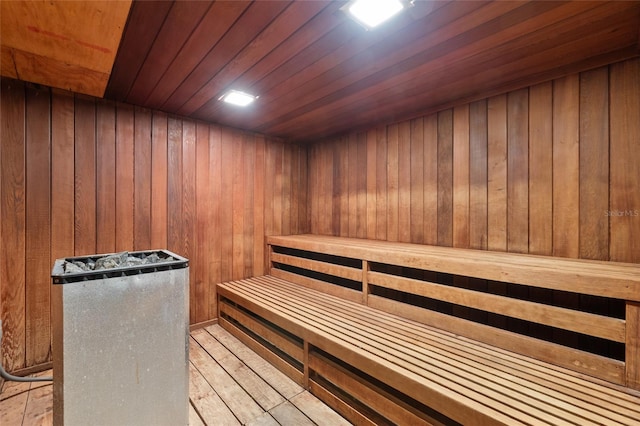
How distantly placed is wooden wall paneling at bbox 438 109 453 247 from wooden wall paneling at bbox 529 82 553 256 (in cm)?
53

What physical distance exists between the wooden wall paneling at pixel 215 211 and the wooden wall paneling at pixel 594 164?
2.84 metres

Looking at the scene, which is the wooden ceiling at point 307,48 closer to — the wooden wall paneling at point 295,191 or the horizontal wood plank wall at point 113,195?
the horizontal wood plank wall at point 113,195

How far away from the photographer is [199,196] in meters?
2.67

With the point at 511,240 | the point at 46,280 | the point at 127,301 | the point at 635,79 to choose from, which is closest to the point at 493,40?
the point at 635,79

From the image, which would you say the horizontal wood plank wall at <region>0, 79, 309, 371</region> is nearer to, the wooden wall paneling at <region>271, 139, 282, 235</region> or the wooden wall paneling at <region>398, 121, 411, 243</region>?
the wooden wall paneling at <region>271, 139, 282, 235</region>

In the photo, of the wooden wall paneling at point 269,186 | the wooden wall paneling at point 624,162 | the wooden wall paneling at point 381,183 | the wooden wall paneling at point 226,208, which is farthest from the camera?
the wooden wall paneling at point 269,186

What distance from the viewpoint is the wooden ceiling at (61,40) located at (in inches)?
47.9

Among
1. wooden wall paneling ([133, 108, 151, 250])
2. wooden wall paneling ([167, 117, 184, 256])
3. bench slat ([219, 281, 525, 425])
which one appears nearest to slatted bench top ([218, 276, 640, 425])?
bench slat ([219, 281, 525, 425])

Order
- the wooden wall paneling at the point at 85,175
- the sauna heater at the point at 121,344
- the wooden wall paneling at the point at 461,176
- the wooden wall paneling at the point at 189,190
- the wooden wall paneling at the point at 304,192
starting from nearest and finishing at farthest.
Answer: the sauna heater at the point at 121,344 < the wooden wall paneling at the point at 85,175 < the wooden wall paneling at the point at 461,176 < the wooden wall paneling at the point at 189,190 < the wooden wall paneling at the point at 304,192

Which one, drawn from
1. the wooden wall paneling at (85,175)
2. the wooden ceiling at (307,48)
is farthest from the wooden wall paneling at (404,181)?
the wooden wall paneling at (85,175)

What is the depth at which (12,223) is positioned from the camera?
1.85m

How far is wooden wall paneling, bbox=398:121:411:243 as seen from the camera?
253cm

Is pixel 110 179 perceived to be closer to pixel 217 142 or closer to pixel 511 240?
pixel 217 142

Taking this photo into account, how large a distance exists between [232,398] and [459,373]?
4.36 ft
